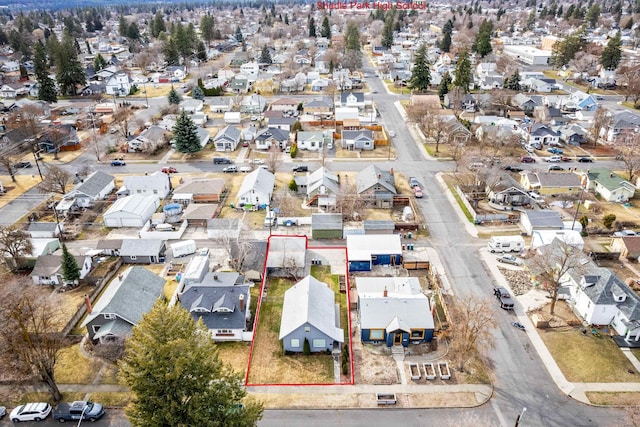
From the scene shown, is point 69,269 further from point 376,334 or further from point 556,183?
point 556,183

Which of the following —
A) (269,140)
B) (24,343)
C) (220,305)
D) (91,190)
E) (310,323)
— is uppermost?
(24,343)

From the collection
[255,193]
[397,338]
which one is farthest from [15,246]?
[397,338]

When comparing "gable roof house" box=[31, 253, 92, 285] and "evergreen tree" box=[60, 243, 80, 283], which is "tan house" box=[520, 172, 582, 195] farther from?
"evergreen tree" box=[60, 243, 80, 283]

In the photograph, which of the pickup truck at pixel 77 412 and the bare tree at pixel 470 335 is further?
the bare tree at pixel 470 335

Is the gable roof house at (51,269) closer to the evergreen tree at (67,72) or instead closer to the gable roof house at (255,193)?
the gable roof house at (255,193)

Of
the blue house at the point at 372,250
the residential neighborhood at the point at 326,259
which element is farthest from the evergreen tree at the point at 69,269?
the blue house at the point at 372,250

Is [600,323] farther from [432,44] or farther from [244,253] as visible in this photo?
[432,44]
